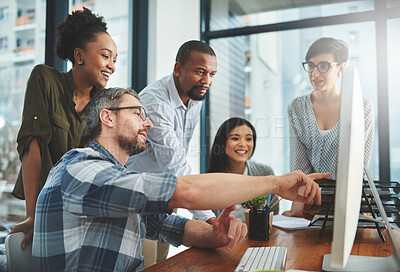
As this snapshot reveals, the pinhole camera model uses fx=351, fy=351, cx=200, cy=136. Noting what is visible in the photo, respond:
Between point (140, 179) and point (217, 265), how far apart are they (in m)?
0.32

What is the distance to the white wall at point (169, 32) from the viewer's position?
2.81 metres

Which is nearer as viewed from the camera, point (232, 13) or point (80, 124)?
point (80, 124)

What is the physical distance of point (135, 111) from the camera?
4.12ft

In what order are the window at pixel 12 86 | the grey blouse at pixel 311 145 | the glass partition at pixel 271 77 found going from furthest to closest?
the glass partition at pixel 271 77 → the grey blouse at pixel 311 145 → the window at pixel 12 86

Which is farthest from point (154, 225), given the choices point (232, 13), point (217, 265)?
point (232, 13)

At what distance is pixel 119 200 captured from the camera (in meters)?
0.80

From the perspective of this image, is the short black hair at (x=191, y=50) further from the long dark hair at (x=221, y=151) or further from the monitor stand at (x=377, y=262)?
the monitor stand at (x=377, y=262)

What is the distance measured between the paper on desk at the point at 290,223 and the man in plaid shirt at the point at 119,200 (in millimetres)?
402

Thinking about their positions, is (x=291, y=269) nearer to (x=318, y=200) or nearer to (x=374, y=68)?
(x=318, y=200)

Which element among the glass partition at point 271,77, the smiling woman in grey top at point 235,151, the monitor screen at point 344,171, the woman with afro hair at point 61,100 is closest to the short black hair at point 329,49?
the glass partition at point 271,77

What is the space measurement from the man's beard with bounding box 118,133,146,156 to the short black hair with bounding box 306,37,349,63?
1596 millimetres

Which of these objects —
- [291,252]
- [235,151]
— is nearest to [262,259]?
[291,252]

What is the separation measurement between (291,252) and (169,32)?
7.68 ft

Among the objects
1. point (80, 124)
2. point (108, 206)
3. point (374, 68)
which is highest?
point (374, 68)
